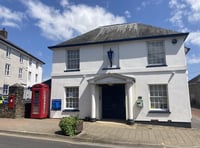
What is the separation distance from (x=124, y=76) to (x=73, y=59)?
16.2 ft

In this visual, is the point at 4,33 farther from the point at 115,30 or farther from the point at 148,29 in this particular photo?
the point at 148,29

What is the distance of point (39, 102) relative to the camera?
13016 mm

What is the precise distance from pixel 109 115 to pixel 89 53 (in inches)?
210

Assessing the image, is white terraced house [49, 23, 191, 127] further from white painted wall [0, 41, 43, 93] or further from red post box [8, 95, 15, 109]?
white painted wall [0, 41, 43, 93]

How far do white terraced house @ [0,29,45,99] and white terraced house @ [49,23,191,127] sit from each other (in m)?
15.4

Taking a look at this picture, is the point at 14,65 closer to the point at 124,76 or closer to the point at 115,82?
the point at 115,82

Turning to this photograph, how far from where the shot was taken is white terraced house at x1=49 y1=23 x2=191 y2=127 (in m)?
11.5

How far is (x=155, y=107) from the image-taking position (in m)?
11.8

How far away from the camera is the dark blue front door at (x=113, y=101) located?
43.5ft

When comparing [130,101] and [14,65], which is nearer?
[130,101]

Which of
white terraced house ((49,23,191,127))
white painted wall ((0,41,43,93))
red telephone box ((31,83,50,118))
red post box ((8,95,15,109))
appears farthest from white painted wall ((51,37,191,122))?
white painted wall ((0,41,43,93))

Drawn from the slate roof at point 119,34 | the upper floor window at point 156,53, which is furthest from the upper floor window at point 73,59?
the upper floor window at point 156,53

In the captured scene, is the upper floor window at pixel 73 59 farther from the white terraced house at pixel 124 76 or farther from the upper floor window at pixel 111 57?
the upper floor window at pixel 111 57

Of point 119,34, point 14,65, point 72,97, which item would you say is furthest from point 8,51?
point 119,34
